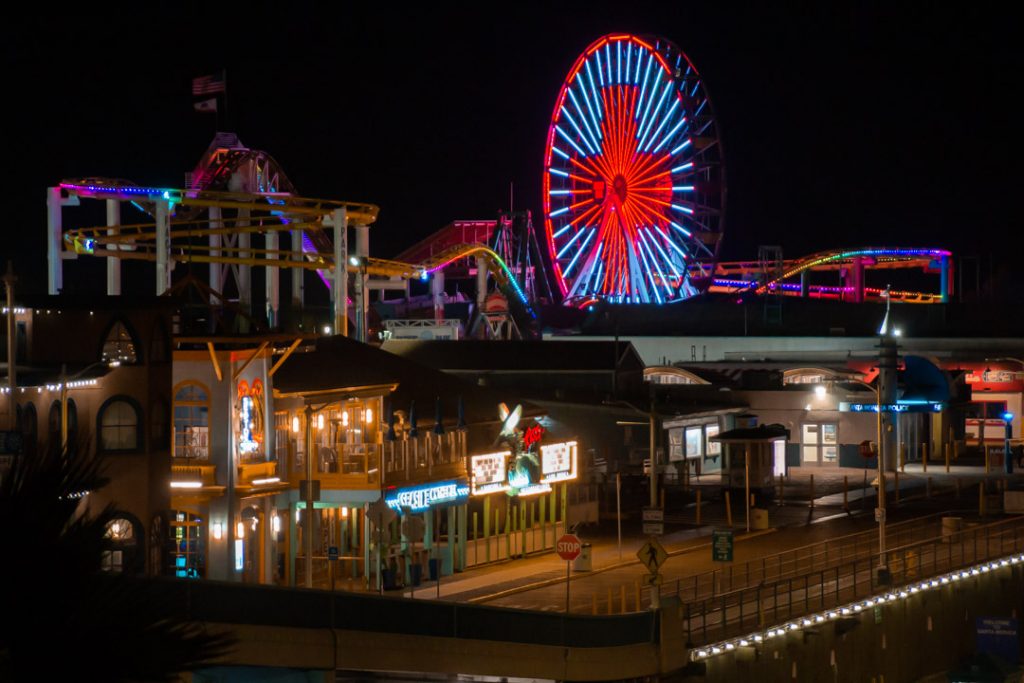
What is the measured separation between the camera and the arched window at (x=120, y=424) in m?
27.6

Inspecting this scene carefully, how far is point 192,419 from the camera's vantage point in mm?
29531

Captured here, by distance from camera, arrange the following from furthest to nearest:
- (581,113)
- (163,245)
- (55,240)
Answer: (581,113)
(55,240)
(163,245)

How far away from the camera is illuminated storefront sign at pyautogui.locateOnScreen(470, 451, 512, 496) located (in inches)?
1394

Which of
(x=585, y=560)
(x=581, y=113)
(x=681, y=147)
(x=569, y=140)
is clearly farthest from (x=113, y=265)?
(x=585, y=560)

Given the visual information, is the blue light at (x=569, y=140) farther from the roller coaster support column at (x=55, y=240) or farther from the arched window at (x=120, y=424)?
the arched window at (x=120, y=424)

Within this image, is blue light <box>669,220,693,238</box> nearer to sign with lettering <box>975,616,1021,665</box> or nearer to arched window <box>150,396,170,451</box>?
sign with lettering <box>975,616,1021,665</box>

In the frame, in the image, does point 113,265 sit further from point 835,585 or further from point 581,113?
point 835,585

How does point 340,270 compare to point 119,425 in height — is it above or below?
above

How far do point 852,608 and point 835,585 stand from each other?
1.20m

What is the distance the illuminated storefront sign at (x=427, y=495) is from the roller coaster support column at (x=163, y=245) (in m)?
19.3

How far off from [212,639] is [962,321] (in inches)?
3192

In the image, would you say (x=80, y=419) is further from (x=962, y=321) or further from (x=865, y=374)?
(x=962, y=321)

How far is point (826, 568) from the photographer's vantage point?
108 ft

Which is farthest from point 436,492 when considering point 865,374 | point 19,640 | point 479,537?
point 865,374
